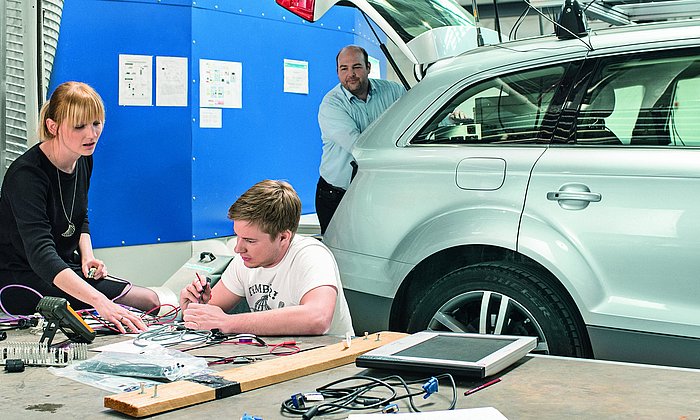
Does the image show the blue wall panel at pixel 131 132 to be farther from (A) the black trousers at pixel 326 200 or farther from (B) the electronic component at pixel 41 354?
(B) the electronic component at pixel 41 354

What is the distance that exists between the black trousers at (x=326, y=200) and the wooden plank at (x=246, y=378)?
2788mm

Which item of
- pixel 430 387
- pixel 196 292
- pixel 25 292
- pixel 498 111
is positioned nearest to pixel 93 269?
pixel 25 292

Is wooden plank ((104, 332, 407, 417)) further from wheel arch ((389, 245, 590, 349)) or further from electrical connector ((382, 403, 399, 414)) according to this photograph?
wheel arch ((389, 245, 590, 349))

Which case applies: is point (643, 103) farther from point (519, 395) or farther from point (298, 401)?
point (298, 401)

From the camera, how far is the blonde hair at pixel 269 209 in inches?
124

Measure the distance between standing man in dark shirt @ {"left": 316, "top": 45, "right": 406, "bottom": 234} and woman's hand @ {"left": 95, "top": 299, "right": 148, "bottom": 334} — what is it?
2.52m

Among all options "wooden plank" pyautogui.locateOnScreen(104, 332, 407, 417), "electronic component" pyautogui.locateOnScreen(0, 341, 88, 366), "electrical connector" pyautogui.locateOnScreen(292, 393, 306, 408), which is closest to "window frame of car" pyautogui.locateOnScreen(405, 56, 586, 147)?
"wooden plank" pyautogui.locateOnScreen(104, 332, 407, 417)

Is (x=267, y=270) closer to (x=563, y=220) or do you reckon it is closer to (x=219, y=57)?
(x=563, y=220)

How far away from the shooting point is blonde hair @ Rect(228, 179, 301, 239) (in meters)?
3.16

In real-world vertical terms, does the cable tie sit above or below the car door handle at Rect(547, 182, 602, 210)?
below

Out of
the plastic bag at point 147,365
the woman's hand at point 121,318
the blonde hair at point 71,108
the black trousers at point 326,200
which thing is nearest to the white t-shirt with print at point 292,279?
the woman's hand at point 121,318

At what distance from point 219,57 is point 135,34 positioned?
615mm

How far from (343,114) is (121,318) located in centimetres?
271

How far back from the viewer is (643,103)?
3.45 m
